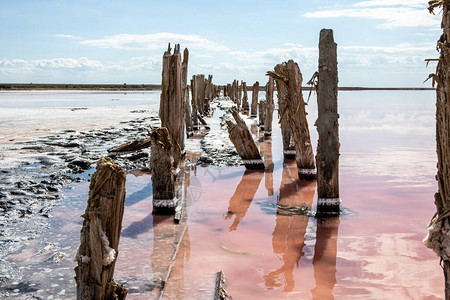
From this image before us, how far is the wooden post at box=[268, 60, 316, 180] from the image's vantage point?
30.6 feet

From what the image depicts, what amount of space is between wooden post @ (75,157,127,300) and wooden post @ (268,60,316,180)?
655cm

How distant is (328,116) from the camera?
6645 mm

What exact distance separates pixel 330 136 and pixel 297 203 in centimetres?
177

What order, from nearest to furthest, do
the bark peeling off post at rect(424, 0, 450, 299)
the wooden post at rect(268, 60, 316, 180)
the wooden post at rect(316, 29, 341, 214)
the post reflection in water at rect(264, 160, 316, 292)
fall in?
the bark peeling off post at rect(424, 0, 450, 299), the post reflection in water at rect(264, 160, 316, 292), the wooden post at rect(316, 29, 341, 214), the wooden post at rect(268, 60, 316, 180)

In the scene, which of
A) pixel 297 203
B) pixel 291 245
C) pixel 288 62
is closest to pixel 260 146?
pixel 288 62

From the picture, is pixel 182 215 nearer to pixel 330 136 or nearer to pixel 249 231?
pixel 249 231

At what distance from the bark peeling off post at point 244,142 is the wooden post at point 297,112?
3.82 feet

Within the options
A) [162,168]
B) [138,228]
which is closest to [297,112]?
[162,168]

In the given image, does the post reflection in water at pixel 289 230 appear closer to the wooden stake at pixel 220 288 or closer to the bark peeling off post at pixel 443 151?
the wooden stake at pixel 220 288

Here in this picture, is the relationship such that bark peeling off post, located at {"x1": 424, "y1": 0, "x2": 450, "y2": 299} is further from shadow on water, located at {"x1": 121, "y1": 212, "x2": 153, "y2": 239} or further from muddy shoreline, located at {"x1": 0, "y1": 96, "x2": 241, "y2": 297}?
shadow on water, located at {"x1": 121, "y1": 212, "x2": 153, "y2": 239}

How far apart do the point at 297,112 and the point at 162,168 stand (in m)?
3.88

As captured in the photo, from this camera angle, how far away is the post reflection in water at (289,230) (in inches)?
191

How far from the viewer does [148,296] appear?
4.36 meters

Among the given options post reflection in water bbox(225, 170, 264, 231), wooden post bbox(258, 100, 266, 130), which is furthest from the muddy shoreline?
wooden post bbox(258, 100, 266, 130)
